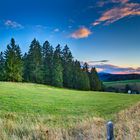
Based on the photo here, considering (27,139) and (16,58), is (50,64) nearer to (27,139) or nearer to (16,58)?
(16,58)

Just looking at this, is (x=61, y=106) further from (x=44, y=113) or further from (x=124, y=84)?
(x=124, y=84)

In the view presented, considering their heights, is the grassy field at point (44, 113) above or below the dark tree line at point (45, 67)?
below

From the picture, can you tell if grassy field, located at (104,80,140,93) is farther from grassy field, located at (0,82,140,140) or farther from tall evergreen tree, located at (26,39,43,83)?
grassy field, located at (0,82,140,140)

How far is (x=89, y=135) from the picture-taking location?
11.6 m

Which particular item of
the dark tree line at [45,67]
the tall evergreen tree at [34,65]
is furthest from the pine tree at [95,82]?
the tall evergreen tree at [34,65]

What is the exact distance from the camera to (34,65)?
274ft

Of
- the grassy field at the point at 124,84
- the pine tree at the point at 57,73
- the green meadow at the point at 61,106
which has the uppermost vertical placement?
the pine tree at the point at 57,73

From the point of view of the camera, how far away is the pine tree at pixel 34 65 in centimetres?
8381

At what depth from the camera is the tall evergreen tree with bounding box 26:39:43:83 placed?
8381 centimetres

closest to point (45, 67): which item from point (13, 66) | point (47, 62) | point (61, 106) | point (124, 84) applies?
point (47, 62)

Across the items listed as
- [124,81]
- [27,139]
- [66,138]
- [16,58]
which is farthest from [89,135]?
[124,81]

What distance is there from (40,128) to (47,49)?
259 ft

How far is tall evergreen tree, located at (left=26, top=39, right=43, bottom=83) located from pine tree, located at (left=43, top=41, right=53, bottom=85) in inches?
67.8

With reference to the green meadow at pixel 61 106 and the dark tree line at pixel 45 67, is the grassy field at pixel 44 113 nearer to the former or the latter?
the green meadow at pixel 61 106
